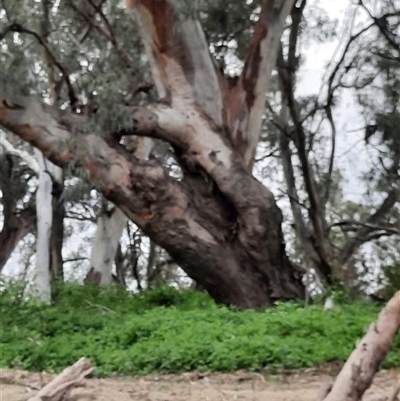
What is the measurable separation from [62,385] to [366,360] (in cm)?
187

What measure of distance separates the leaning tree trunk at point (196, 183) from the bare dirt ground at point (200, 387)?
3035mm

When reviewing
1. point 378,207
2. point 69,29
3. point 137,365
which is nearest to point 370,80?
point 378,207

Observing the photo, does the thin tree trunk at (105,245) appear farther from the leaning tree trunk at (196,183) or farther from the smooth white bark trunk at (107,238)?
the leaning tree trunk at (196,183)

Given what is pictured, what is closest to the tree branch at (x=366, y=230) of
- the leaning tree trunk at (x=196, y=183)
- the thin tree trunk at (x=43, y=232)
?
the leaning tree trunk at (x=196, y=183)

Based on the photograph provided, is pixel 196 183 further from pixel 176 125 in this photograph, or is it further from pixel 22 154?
pixel 22 154

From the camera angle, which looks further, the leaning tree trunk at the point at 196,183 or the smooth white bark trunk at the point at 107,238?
the smooth white bark trunk at the point at 107,238

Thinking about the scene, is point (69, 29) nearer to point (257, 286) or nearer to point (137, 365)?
point (257, 286)

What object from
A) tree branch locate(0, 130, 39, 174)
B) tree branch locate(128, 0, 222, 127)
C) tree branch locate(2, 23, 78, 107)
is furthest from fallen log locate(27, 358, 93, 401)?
tree branch locate(0, 130, 39, 174)

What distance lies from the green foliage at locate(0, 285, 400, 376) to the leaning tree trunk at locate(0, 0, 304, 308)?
1.05 m

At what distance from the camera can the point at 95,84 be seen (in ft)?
28.7

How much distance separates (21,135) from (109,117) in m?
1.04

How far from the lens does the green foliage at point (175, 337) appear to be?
6.79 meters

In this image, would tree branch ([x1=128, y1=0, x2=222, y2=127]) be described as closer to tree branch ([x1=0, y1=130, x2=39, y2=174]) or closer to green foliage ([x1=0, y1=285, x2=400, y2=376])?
green foliage ([x1=0, y1=285, x2=400, y2=376])

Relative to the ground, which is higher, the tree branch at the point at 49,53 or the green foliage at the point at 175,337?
the tree branch at the point at 49,53
